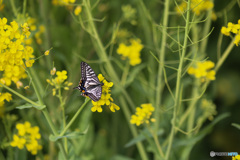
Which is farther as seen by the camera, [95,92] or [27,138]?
[27,138]

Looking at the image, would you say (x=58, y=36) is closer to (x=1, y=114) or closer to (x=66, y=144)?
(x=1, y=114)

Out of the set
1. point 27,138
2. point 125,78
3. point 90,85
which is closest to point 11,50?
point 90,85

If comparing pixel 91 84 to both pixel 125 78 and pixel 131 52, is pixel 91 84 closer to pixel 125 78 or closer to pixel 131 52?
pixel 125 78

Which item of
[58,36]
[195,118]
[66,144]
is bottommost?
[195,118]

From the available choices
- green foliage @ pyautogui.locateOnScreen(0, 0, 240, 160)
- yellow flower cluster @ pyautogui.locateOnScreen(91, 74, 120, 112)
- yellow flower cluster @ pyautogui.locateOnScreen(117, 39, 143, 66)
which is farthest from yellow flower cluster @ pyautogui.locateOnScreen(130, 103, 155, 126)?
yellow flower cluster @ pyautogui.locateOnScreen(117, 39, 143, 66)

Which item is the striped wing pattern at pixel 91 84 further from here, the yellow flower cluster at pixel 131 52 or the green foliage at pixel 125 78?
the yellow flower cluster at pixel 131 52

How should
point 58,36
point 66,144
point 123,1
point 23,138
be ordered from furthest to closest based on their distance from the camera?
point 123,1
point 58,36
point 23,138
point 66,144

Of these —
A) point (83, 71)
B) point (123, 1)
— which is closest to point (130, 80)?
point (83, 71)

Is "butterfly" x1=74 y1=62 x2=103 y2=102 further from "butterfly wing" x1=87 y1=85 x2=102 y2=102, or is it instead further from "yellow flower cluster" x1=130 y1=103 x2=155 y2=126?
"yellow flower cluster" x1=130 y1=103 x2=155 y2=126
